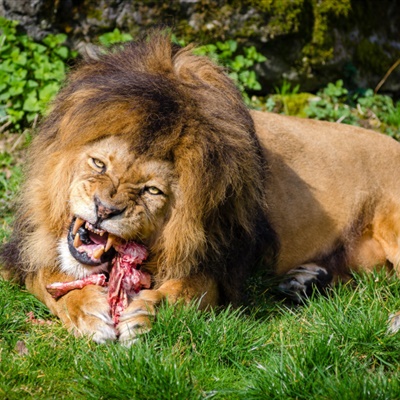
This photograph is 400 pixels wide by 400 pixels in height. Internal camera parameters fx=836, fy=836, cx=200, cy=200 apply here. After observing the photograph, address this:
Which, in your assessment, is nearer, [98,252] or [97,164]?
[97,164]

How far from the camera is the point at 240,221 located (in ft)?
14.1

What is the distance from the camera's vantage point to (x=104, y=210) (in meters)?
3.81

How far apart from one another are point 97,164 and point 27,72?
337cm

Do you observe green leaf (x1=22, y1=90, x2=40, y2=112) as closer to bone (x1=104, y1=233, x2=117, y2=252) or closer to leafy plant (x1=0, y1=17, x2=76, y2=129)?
leafy plant (x1=0, y1=17, x2=76, y2=129)

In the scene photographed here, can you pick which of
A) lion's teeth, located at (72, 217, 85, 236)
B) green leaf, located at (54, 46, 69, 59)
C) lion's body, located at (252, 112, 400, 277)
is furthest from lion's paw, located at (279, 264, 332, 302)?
green leaf, located at (54, 46, 69, 59)

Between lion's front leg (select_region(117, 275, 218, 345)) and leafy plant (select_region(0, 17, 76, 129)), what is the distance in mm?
3123

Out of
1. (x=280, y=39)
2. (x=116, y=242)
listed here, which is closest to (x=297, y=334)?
(x=116, y=242)

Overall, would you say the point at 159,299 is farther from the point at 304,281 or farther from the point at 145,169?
the point at 304,281

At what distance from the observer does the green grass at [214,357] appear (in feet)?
11.9

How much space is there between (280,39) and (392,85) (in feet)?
5.10

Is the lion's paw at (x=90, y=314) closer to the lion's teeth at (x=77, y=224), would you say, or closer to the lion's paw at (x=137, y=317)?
the lion's paw at (x=137, y=317)

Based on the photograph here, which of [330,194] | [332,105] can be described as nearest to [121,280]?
[330,194]

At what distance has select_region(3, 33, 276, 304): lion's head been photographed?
12.9 feet

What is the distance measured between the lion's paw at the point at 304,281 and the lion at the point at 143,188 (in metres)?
0.35
